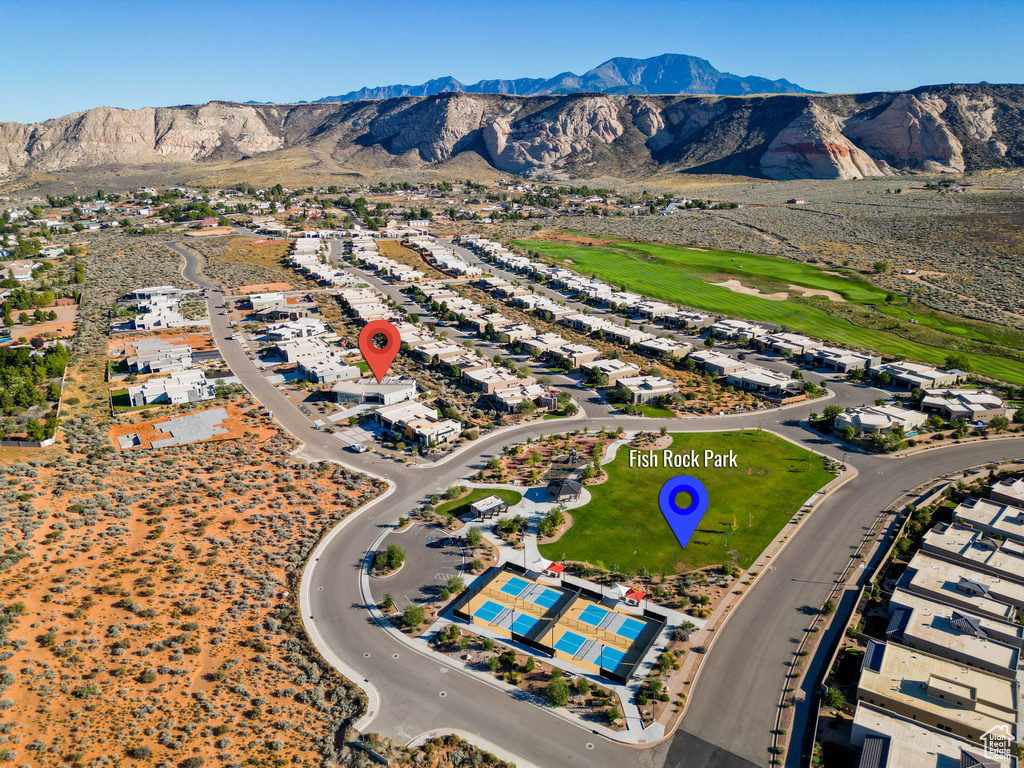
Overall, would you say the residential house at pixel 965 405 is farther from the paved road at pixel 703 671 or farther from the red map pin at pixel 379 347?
the red map pin at pixel 379 347

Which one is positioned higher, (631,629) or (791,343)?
(791,343)

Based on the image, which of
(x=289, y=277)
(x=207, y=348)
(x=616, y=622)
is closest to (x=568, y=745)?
(x=616, y=622)

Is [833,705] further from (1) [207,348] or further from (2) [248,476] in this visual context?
(1) [207,348]

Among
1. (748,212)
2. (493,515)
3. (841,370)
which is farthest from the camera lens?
(748,212)

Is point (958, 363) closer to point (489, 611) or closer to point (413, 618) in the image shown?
point (489, 611)

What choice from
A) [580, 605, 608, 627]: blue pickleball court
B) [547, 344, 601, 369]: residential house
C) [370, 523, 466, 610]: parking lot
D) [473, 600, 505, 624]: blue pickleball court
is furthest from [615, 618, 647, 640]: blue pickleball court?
[547, 344, 601, 369]: residential house

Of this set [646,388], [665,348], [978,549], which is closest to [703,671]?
[978,549]

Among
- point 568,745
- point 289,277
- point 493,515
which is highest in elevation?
point 289,277

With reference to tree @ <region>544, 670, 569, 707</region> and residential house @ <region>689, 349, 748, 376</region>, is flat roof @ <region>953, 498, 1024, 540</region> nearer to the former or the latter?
residential house @ <region>689, 349, 748, 376</region>
